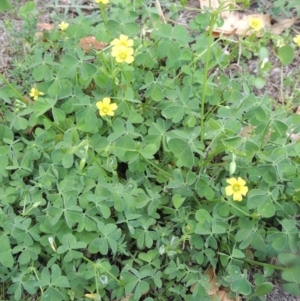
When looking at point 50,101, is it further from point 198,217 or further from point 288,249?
point 288,249

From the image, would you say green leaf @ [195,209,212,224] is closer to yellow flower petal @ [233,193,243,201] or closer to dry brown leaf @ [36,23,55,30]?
yellow flower petal @ [233,193,243,201]

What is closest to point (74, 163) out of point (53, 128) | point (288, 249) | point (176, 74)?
point (53, 128)

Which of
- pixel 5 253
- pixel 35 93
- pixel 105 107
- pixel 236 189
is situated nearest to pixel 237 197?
pixel 236 189

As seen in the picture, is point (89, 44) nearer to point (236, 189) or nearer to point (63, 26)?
point (63, 26)

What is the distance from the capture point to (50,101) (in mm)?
2568

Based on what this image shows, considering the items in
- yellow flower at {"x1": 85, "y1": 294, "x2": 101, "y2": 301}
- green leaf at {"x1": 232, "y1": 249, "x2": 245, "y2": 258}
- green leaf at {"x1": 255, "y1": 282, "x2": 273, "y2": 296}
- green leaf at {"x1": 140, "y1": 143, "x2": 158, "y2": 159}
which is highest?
green leaf at {"x1": 140, "y1": 143, "x2": 158, "y2": 159}

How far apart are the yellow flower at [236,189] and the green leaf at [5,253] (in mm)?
1065

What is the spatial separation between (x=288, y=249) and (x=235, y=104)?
0.86 m

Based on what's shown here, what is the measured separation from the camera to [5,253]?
2.26 meters

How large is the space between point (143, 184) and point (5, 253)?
0.76 meters

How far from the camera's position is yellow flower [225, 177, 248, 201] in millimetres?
2225

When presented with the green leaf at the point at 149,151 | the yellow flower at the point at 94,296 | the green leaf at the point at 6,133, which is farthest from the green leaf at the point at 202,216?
the green leaf at the point at 6,133

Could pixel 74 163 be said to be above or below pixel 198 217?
above

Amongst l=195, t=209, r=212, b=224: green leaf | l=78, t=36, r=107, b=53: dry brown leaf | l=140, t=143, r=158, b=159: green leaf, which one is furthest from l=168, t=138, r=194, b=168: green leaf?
l=78, t=36, r=107, b=53: dry brown leaf
